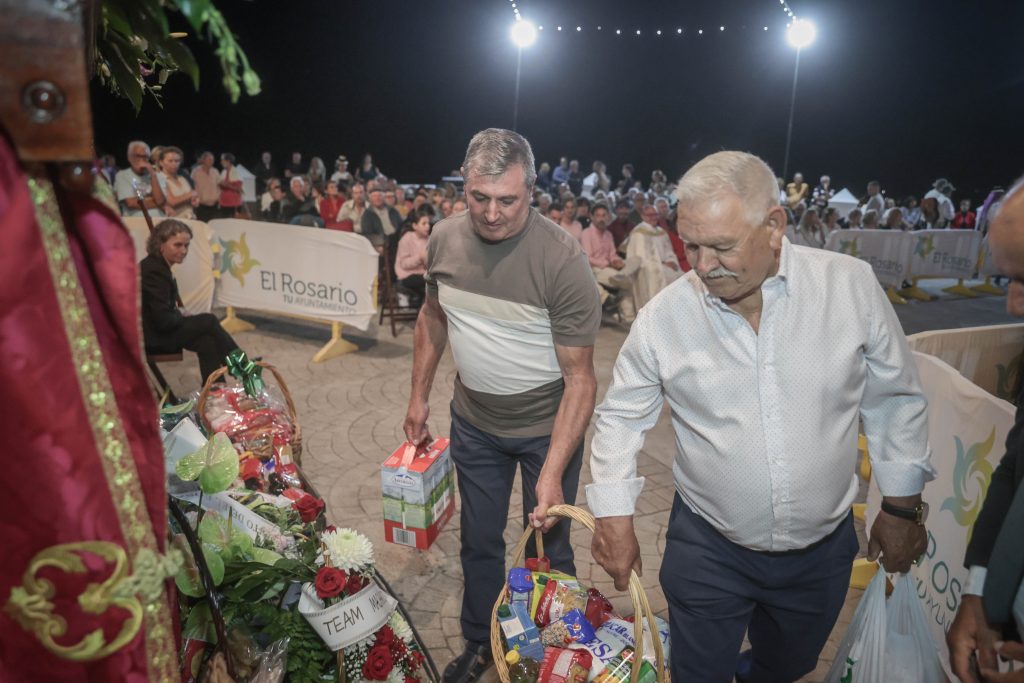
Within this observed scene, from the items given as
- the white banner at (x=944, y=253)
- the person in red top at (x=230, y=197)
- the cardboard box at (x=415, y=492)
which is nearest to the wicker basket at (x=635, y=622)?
the cardboard box at (x=415, y=492)

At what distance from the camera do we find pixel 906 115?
19688mm

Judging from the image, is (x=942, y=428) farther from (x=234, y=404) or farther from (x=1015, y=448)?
(x=234, y=404)

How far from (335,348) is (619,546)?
5.55 meters

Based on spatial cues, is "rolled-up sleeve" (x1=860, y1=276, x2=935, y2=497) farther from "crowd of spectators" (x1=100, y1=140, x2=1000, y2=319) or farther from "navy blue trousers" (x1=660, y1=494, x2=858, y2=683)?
"crowd of spectators" (x1=100, y1=140, x2=1000, y2=319)

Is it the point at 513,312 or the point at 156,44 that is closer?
the point at 156,44

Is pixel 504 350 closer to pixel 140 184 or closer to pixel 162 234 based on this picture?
pixel 162 234

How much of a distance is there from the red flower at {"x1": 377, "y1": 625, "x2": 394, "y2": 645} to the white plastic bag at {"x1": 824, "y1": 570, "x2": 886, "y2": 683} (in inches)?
56.5

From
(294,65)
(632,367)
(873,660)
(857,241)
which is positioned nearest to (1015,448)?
(873,660)

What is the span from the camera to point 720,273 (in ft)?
5.96

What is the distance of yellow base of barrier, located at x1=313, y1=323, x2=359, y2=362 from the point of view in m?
7.00

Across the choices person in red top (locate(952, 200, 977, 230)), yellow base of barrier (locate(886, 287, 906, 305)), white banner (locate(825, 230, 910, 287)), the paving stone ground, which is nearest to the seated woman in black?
the paving stone ground

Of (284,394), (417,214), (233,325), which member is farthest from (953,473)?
(233,325)

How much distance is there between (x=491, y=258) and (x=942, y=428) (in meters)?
2.03

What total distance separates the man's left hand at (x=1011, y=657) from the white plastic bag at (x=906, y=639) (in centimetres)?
43
